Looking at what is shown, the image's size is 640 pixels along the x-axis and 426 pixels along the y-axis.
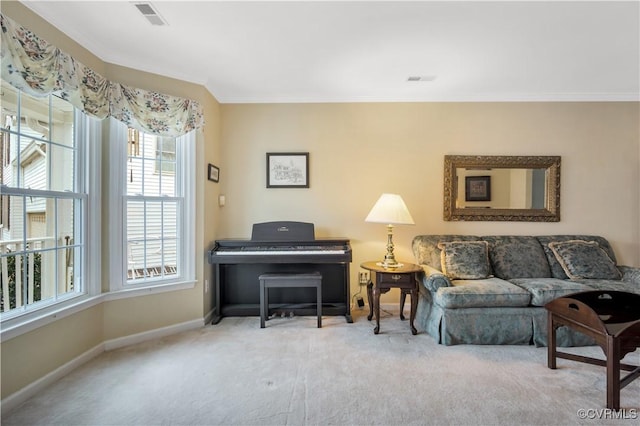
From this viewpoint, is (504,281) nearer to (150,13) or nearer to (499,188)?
(499,188)

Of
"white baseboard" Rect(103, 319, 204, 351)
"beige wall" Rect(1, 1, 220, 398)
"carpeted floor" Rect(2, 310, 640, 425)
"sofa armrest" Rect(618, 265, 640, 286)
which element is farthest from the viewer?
"sofa armrest" Rect(618, 265, 640, 286)

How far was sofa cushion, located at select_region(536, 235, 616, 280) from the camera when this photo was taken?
10.1 ft

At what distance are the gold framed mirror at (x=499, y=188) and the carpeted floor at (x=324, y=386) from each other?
1.51 metres

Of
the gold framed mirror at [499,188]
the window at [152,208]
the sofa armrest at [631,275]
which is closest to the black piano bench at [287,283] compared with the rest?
the window at [152,208]

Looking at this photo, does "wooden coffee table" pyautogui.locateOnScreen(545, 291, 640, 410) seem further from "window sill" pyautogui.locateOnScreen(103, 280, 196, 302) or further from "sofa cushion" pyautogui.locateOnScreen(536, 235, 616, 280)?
"window sill" pyautogui.locateOnScreen(103, 280, 196, 302)

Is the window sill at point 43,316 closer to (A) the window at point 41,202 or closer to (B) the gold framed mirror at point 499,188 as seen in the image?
(A) the window at point 41,202

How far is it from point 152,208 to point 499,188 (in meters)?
3.75

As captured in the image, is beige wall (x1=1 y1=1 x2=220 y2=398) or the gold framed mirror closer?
beige wall (x1=1 y1=1 x2=220 y2=398)

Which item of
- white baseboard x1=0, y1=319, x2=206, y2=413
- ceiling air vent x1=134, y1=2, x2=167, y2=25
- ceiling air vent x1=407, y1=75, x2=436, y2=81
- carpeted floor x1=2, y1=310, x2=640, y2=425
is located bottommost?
carpeted floor x1=2, y1=310, x2=640, y2=425

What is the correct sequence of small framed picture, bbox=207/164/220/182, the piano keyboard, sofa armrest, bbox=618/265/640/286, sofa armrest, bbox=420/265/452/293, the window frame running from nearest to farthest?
the window frame < sofa armrest, bbox=420/265/452/293 < sofa armrest, bbox=618/265/640/286 < the piano keyboard < small framed picture, bbox=207/164/220/182

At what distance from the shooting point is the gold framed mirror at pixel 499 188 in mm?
3447

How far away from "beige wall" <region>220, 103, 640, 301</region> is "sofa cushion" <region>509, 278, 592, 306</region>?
2.94 ft

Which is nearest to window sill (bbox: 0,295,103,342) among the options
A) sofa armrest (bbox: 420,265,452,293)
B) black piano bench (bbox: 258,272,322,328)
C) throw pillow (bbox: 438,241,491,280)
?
black piano bench (bbox: 258,272,322,328)

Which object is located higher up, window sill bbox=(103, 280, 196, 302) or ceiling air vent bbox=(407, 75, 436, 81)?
ceiling air vent bbox=(407, 75, 436, 81)
